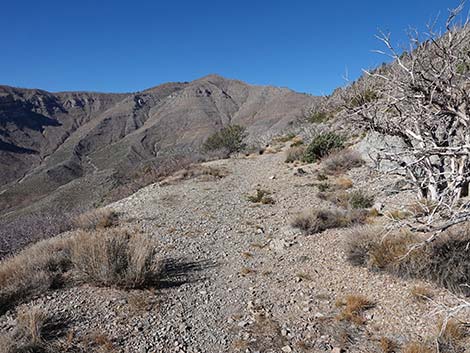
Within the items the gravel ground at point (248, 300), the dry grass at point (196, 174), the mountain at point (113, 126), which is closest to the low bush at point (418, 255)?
the gravel ground at point (248, 300)

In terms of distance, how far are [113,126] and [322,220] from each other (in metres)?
161

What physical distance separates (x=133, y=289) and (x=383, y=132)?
4866mm

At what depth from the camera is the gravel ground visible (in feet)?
13.2

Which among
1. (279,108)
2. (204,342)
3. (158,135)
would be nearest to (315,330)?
(204,342)

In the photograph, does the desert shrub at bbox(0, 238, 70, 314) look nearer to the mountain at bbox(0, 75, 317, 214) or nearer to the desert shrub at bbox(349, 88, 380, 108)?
the desert shrub at bbox(349, 88, 380, 108)

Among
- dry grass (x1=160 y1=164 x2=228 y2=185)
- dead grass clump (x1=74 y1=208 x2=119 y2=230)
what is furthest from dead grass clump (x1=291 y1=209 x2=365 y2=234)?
dry grass (x1=160 y1=164 x2=228 y2=185)

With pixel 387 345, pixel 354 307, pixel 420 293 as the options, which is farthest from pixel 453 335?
pixel 354 307

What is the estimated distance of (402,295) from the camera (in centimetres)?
465

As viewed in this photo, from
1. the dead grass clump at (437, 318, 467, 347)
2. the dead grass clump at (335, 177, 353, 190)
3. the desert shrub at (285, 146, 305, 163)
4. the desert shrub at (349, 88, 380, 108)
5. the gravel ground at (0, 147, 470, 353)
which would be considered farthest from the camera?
the desert shrub at (285, 146, 305, 163)

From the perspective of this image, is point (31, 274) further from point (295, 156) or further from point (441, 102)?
point (295, 156)

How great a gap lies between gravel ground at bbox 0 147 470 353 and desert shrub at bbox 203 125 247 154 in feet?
54.4

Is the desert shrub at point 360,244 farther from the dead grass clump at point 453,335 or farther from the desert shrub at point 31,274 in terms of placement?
the desert shrub at point 31,274

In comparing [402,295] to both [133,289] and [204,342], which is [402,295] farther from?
[133,289]

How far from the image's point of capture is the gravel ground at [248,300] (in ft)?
13.2
